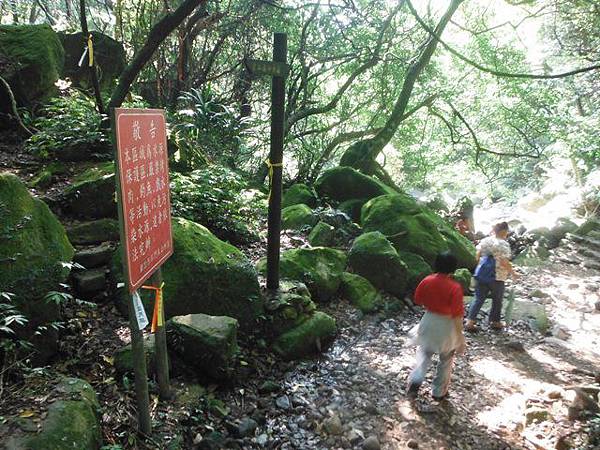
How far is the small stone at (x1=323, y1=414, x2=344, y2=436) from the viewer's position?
3775mm

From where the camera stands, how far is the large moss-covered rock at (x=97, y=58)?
905 cm

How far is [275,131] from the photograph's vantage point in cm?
477

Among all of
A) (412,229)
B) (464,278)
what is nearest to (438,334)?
(464,278)

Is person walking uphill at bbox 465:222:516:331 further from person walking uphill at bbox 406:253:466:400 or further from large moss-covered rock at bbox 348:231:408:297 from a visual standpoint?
person walking uphill at bbox 406:253:466:400

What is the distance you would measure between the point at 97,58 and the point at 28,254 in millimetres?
7523

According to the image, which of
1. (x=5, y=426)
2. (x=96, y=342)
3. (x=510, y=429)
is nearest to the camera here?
(x=5, y=426)

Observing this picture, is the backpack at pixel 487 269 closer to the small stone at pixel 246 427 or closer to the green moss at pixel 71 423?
the small stone at pixel 246 427

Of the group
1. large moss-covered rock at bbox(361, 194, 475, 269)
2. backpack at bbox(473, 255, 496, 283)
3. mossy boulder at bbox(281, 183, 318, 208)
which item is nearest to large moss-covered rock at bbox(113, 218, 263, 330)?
backpack at bbox(473, 255, 496, 283)

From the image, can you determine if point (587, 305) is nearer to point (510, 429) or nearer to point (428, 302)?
point (510, 429)

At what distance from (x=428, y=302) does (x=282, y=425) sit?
5.77 ft

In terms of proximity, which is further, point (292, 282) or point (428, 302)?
point (292, 282)

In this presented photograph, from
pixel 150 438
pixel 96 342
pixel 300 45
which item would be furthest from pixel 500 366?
pixel 300 45

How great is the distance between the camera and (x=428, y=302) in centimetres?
408

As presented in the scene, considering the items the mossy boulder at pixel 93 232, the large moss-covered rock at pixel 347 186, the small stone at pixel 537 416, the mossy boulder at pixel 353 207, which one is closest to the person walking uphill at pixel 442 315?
the small stone at pixel 537 416
